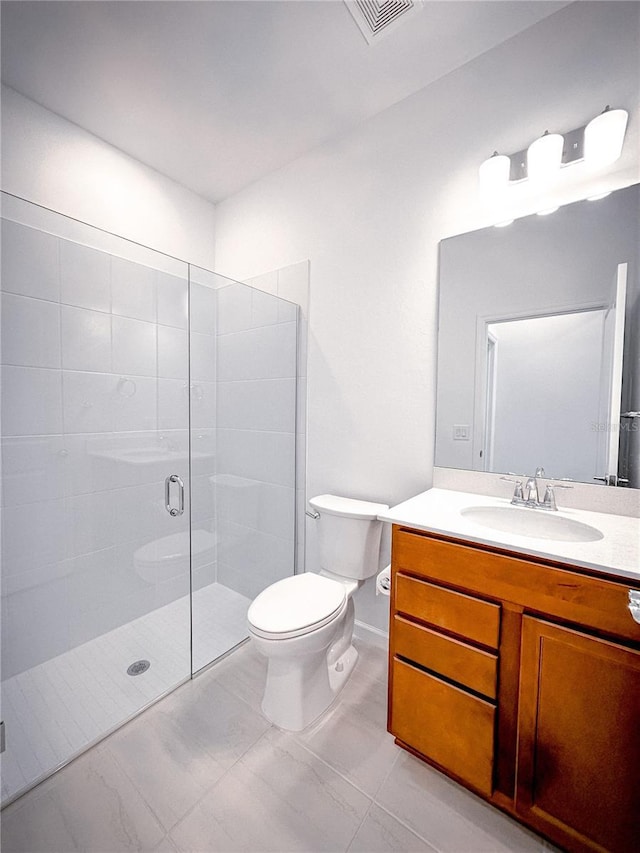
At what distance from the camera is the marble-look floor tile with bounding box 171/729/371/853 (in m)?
1.08

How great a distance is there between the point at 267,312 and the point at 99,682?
198 cm

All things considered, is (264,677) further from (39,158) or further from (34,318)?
(39,158)

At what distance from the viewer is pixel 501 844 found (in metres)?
1.07

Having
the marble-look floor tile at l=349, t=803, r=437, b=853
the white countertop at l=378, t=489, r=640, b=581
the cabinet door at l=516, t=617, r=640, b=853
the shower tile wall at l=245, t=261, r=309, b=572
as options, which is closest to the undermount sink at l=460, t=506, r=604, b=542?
the white countertop at l=378, t=489, r=640, b=581

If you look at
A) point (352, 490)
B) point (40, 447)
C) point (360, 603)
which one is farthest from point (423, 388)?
point (40, 447)

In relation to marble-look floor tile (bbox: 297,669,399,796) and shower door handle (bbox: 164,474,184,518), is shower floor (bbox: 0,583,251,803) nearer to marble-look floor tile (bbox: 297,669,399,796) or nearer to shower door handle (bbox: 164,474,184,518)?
shower door handle (bbox: 164,474,184,518)

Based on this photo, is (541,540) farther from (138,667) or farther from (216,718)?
(138,667)

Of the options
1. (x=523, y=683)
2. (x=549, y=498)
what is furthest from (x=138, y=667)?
(x=549, y=498)

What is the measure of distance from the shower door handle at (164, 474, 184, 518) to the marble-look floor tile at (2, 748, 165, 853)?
0.96m

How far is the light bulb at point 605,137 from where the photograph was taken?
124 cm

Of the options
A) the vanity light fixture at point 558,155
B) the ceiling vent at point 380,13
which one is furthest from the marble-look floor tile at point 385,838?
the ceiling vent at point 380,13

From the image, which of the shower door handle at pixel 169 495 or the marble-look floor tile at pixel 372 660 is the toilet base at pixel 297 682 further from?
the shower door handle at pixel 169 495

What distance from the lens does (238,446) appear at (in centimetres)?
215

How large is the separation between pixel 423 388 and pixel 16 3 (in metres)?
2.15
